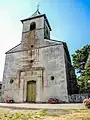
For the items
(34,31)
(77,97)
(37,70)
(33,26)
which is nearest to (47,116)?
(77,97)

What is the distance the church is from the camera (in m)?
13.9

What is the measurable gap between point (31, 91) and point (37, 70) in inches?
88.2

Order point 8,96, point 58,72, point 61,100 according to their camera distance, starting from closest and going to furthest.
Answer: point 61,100, point 58,72, point 8,96

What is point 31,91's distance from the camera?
15039 millimetres

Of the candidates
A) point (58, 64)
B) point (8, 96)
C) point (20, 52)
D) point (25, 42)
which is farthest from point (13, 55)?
point (58, 64)

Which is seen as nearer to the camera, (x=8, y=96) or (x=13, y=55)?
(x=8, y=96)

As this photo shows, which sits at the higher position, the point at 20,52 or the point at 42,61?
the point at 20,52

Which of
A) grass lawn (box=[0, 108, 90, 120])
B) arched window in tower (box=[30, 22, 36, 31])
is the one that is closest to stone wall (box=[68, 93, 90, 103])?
grass lawn (box=[0, 108, 90, 120])

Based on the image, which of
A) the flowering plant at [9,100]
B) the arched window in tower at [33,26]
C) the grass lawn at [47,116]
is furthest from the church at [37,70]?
the grass lawn at [47,116]

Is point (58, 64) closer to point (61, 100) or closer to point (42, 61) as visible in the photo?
point (42, 61)

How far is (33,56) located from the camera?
15.9 meters

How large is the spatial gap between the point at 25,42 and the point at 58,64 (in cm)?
531

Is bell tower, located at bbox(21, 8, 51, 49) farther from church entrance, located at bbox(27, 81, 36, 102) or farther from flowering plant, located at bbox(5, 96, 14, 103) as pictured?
flowering plant, located at bbox(5, 96, 14, 103)

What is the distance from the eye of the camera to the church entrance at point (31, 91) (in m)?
14.7
